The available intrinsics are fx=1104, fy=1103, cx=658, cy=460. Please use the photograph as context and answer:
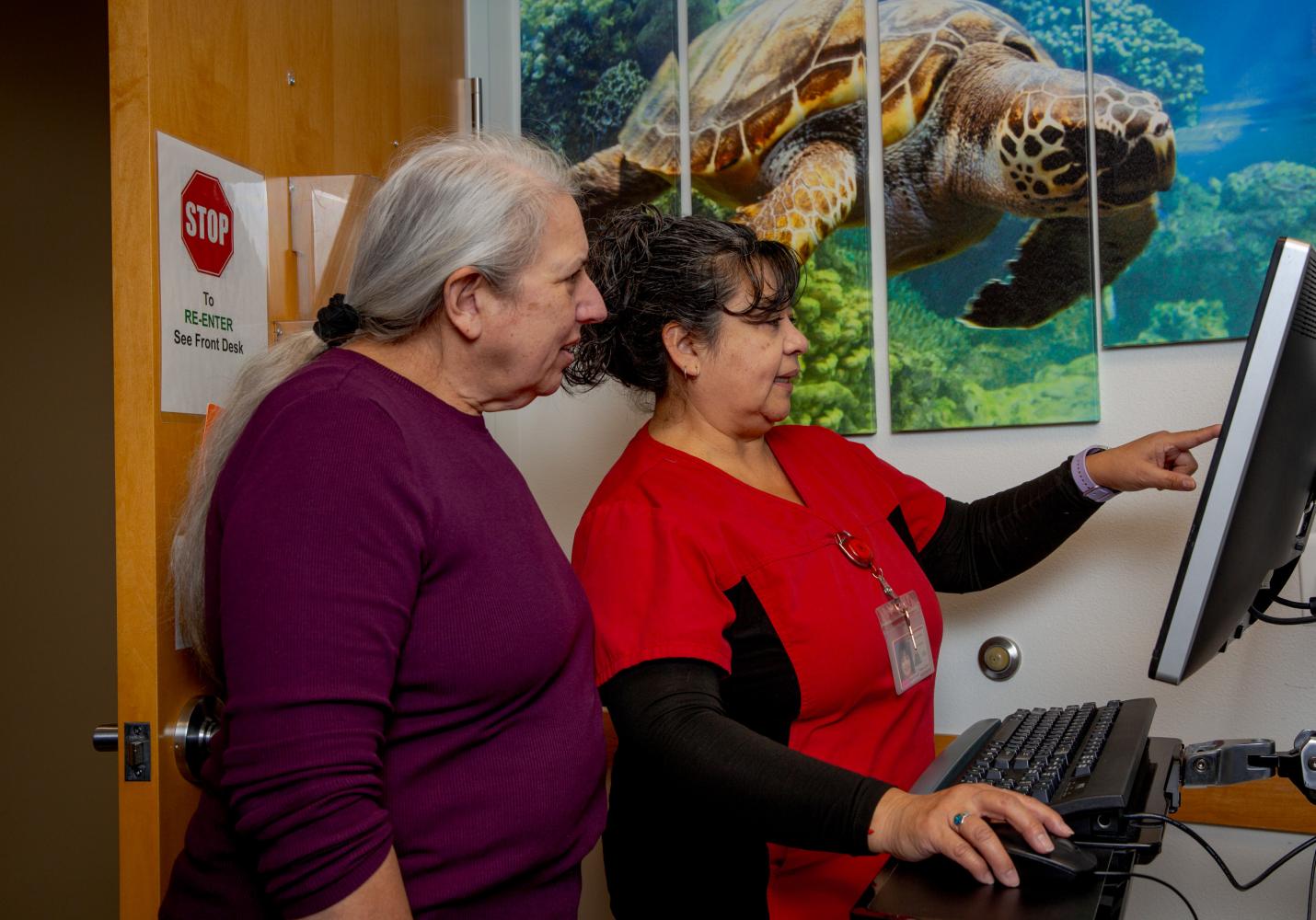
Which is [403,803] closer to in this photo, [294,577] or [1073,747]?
[294,577]

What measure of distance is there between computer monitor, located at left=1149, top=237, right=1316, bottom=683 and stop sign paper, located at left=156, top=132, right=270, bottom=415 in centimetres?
100

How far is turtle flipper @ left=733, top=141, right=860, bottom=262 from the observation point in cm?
193

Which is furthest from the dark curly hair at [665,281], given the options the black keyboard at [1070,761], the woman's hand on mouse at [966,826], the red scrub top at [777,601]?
the woman's hand on mouse at [966,826]

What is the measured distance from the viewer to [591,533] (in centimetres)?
137

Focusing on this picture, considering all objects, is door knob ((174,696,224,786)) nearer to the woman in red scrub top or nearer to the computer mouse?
the woman in red scrub top

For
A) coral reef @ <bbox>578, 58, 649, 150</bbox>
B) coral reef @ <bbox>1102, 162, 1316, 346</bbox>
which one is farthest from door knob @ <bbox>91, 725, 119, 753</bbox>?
coral reef @ <bbox>1102, 162, 1316, 346</bbox>

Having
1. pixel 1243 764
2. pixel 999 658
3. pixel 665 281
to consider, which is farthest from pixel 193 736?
pixel 999 658

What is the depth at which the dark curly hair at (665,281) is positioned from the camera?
1.48 meters

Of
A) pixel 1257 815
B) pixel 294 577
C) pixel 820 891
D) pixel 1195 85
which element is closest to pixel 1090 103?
pixel 1195 85

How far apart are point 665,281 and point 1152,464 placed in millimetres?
723

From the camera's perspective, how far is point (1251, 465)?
983 millimetres

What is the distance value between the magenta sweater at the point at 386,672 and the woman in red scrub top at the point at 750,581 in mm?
128

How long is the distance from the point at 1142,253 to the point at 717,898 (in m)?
1.16

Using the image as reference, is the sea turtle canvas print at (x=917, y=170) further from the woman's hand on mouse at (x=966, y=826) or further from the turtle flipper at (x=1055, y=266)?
the woman's hand on mouse at (x=966, y=826)
